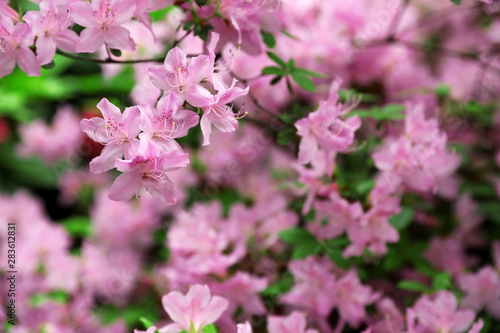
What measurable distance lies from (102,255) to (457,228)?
1.03 metres

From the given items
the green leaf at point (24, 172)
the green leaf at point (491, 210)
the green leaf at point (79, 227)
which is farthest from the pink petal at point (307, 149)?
the green leaf at point (24, 172)

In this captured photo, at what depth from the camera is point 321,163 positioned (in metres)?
1.08

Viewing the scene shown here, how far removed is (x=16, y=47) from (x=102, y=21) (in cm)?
14

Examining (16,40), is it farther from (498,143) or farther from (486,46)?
(486,46)

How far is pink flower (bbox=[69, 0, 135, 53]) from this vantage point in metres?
0.80

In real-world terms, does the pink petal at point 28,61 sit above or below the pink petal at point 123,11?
below

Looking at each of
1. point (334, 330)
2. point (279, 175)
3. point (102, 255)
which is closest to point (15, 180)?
point (102, 255)

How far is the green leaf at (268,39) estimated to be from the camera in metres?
0.99

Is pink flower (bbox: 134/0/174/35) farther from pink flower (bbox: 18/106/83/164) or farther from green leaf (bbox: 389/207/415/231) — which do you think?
pink flower (bbox: 18/106/83/164)

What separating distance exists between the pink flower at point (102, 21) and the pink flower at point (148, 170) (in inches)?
7.8

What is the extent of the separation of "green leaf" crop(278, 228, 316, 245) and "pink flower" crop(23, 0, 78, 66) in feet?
1.95

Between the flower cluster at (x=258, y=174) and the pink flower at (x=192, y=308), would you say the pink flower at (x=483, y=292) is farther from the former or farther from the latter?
the pink flower at (x=192, y=308)

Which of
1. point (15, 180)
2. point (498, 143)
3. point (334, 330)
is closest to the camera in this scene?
point (334, 330)

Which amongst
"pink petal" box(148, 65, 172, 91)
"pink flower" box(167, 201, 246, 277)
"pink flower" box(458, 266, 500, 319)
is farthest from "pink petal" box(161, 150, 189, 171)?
"pink flower" box(458, 266, 500, 319)
